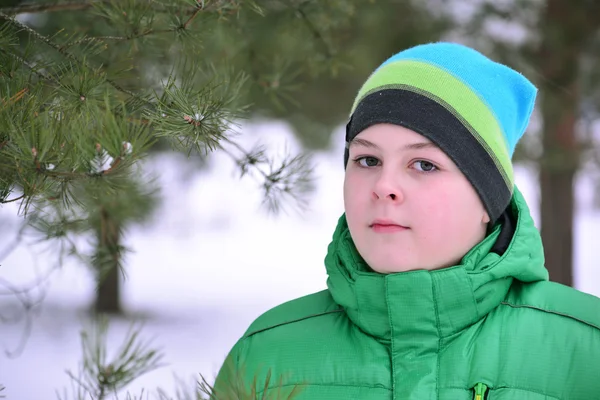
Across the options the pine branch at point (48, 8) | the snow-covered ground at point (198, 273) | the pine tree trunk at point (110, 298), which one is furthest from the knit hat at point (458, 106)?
the pine tree trunk at point (110, 298)

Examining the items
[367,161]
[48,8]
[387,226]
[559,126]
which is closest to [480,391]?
[387,226]

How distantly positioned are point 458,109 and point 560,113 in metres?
2.43

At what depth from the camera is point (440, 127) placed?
1.38 m

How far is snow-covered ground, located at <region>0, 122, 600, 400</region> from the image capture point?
14.7 feet

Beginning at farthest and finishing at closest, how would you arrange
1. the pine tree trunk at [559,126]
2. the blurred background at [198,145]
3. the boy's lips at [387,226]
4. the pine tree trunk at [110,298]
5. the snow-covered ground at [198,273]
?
the pine tree trunk at [110,298], the snow-covered ground at [198,273], the pine tree trunk at [559,126], the boy's lips at [387,226], the blurred background at [198,145]

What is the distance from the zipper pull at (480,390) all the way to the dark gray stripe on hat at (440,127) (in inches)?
13.8

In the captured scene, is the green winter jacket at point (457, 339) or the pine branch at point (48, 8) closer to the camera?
the green winter jacket at point (457, 339)

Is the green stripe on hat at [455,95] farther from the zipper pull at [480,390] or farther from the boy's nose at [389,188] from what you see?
the zipper pull at [480,390]

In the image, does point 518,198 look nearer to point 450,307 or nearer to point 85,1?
point 450,307

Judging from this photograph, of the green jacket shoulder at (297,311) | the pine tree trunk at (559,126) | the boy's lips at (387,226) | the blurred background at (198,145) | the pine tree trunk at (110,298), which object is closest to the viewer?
the blurred background at (198,145)

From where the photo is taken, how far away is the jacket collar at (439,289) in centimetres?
131

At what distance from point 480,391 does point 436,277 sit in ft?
0.68

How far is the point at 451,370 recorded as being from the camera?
1.30m

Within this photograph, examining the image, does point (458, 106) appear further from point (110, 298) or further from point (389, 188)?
point (110, 298)
